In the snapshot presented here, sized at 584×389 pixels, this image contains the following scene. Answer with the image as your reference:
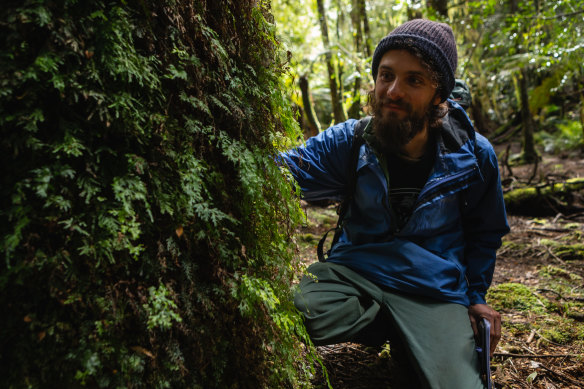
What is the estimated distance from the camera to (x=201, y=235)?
149 cm

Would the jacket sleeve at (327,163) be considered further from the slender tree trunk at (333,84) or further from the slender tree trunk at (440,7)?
the slender tree trunk at (440,7)

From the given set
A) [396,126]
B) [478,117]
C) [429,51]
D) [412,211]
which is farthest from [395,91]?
[478,117]

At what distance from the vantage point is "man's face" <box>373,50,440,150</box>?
9.11ft

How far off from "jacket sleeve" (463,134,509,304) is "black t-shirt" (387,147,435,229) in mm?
383

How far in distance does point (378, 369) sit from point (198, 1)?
2952mm

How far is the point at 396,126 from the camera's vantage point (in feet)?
9.07

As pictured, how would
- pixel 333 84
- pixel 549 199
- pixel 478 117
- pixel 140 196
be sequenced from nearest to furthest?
pixel 140 196
pixel 549 199
pixel 333 84
pixel 478 117

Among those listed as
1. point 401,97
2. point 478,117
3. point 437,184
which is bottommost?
point 437,184

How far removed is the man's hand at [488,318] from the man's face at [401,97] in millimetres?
1460

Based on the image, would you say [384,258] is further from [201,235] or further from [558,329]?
[558,329]

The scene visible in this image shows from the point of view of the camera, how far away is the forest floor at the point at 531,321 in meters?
2.73

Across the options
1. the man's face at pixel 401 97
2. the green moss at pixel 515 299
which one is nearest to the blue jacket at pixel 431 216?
the man's face at pixel 401 97

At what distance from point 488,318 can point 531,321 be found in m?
1.47

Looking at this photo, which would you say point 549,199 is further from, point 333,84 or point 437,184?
point 437,184
